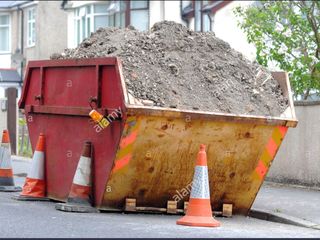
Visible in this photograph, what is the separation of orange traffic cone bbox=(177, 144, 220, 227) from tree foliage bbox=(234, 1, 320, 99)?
20.5 ft

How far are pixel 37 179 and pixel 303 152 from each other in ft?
15.7

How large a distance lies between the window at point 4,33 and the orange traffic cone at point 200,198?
3726 cm

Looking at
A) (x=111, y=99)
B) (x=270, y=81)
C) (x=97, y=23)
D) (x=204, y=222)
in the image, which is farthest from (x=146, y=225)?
(x=97, y=23)

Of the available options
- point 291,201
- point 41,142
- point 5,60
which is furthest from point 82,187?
point 5,60

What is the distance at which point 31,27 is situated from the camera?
44719 mm

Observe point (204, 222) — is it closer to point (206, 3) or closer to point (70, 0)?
point (206, 3)

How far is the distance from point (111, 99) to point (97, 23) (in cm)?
2844

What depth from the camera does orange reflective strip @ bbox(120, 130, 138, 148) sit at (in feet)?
33.8

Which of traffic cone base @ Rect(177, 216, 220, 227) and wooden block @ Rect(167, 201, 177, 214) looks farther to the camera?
wooden block @ Rect(167, 201, 177, 214)

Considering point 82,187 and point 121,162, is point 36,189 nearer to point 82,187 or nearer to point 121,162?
point 82,187

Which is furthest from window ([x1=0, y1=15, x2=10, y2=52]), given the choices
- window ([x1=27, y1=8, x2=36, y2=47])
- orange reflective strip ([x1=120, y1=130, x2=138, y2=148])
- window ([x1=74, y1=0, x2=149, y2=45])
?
orange reflective strip ([x1=120, y1=130, x2=138, y2=148])

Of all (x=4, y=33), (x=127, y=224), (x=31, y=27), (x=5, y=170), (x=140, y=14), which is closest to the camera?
(x=127, y=224)

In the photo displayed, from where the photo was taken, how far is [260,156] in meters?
11.1

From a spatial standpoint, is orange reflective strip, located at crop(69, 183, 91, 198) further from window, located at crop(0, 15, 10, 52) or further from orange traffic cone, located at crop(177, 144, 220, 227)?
window, located at crop(0, 15, 10, 52)
